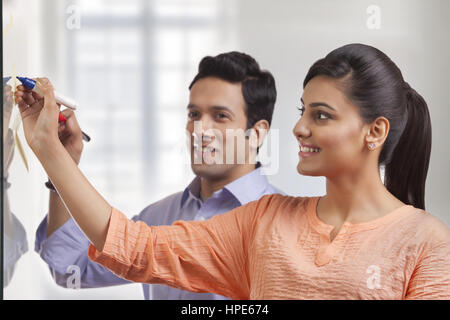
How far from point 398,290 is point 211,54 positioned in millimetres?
630

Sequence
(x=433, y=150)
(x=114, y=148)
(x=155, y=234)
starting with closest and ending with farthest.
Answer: (x=155, y=234), (x=433, y=150), (x=114, y=148)

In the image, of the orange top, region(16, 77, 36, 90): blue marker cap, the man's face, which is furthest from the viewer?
the man's face

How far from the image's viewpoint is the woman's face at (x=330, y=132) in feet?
3.26

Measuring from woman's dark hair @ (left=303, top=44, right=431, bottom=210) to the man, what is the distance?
177mm

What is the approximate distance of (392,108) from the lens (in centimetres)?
101

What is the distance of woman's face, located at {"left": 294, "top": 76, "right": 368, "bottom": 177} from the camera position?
1.00 m

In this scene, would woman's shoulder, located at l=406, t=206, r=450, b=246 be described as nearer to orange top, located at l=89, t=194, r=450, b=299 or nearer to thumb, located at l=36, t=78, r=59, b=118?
orange top, located at l=89, t=194, r=450, b=299

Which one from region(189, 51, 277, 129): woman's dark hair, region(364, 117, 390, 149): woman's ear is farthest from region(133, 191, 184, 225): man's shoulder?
region(364, 117, 390, 149): woman's ear

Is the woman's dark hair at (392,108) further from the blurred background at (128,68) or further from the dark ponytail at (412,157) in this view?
the blurred background at (128,68)

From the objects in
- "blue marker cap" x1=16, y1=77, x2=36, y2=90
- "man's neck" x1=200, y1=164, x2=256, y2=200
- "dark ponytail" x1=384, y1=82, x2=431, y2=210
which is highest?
"blue marker cap" x1=16, y1=77, x2=36, y2=90

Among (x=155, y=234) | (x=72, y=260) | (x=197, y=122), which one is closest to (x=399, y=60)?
(x=197, y=122)

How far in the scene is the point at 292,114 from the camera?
3.96ft

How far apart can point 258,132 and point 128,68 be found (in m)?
0.33

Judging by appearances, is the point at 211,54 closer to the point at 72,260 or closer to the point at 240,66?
the point at 240,66
